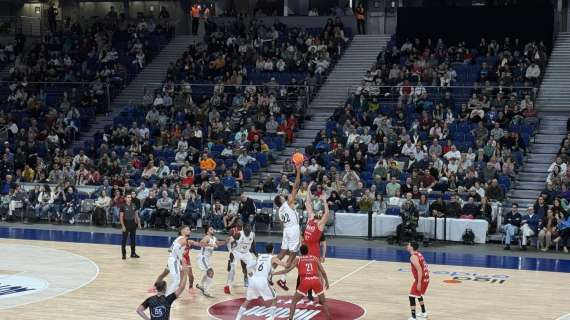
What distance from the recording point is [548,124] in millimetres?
29672

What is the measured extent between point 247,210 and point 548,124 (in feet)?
35.6

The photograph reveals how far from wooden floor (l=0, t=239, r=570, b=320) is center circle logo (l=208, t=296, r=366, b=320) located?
23 cm

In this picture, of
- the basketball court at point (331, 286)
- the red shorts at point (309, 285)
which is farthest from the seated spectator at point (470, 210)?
the red shorts at point (309, 285)

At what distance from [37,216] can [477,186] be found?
44.6 feet

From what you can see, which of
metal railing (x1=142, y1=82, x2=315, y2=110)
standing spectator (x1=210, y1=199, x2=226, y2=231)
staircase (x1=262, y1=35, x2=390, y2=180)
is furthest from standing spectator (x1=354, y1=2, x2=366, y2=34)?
standing spectator (x1=210, y1=199, x2=226, y2=231)

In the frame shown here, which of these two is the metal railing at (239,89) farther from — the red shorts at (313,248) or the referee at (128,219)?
the red shorts at (313,248)

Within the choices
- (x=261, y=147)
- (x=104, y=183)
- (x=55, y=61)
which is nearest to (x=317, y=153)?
(x=261, y=147)

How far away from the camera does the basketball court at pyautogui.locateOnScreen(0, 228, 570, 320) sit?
15898 mm

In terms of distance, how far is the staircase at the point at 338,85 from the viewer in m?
31.2

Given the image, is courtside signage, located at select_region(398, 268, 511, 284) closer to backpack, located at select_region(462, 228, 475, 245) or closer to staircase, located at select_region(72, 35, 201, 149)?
backpack, located at select_region(462, 228, 475, 245)

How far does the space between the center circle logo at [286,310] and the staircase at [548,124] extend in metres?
11.1

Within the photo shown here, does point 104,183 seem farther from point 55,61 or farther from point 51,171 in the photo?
point 55,61

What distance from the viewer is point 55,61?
3850 cm

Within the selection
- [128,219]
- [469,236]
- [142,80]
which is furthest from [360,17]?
[128,219]
